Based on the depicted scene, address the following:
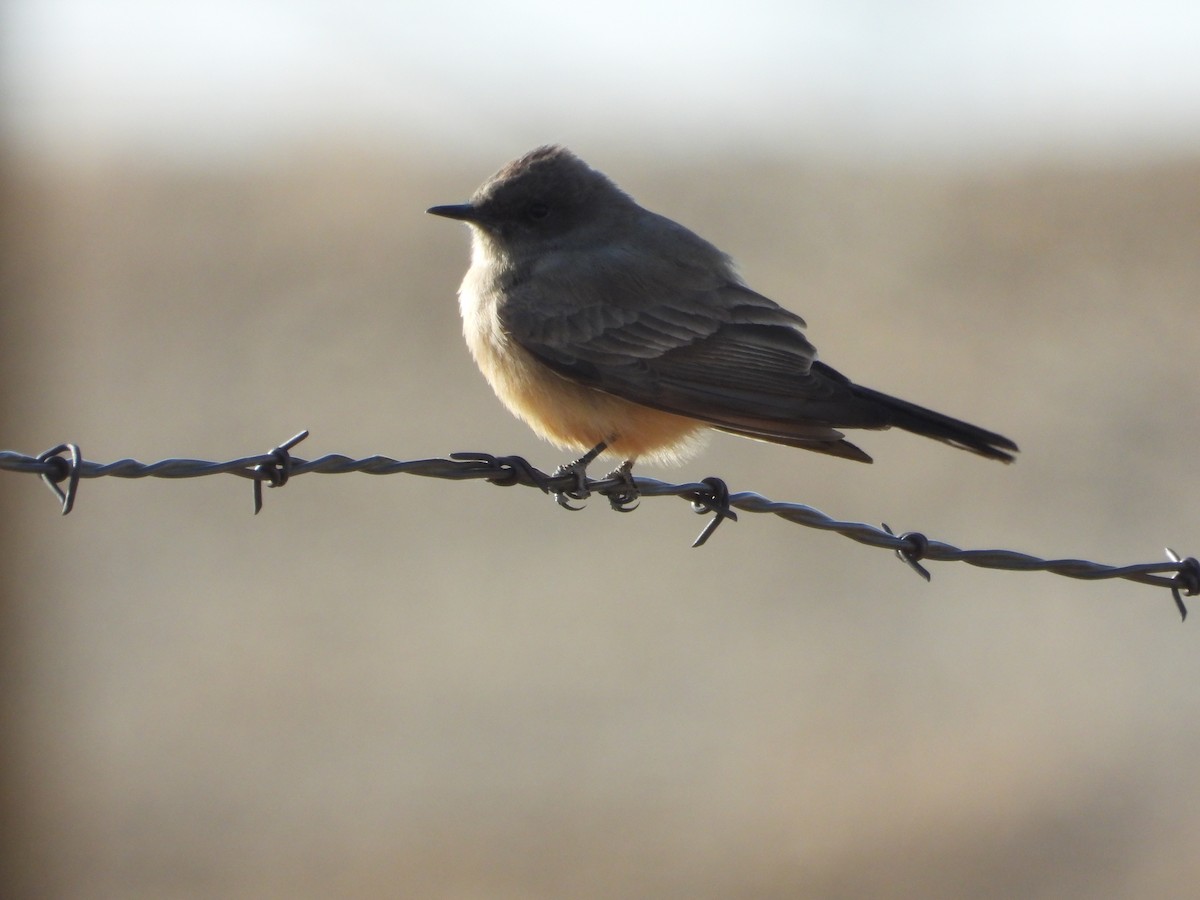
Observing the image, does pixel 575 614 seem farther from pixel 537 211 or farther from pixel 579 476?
pixel 579 476

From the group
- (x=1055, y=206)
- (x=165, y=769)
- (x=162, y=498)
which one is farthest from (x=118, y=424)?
(x=1055, y=206)

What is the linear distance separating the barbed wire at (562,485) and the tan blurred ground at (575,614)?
2.55 metres

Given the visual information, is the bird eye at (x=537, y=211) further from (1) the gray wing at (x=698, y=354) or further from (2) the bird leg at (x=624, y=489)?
(2) the bird leg at (x=624, y=489)

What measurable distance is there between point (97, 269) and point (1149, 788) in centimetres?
1610

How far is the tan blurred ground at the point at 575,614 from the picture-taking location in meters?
8.94

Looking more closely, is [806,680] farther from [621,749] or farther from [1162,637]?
[1162,637]

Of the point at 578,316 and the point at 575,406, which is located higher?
the point at 578,316

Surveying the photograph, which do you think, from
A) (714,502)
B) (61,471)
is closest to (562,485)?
(714,502)

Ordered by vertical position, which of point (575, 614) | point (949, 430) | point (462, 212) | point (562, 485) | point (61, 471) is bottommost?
point (575, 614)

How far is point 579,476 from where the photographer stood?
5.43m

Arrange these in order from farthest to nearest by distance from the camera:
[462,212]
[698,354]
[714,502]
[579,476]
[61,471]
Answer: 1. [462,212]
2. [698,354]
3. [579,476]
4. [714,502]
5. [61,471]

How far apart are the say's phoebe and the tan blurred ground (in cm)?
217

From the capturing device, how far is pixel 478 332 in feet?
20.7

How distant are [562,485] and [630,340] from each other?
106cm
